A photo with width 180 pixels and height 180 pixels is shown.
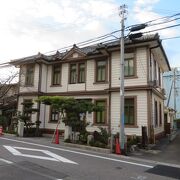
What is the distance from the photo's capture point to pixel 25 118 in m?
18.2

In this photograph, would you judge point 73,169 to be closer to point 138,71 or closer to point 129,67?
point 138,71

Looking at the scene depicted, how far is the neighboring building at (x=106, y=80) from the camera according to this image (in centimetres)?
1548

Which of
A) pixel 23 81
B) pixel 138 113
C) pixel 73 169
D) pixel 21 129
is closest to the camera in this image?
pixel 73 169

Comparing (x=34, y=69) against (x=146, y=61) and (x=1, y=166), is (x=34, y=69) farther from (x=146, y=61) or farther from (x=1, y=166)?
(x=1, y=166)

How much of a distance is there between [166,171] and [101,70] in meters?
10.9

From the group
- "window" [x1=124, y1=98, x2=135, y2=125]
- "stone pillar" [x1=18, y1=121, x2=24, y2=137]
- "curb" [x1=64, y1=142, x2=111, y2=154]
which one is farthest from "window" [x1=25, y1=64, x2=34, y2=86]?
"window" [x1=124, y1=98, x2=135, y2=125]

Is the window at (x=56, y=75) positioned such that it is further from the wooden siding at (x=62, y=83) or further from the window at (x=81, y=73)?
the window at (x=81, y=73)

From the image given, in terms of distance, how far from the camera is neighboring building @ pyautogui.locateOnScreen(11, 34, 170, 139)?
1548 centimetres

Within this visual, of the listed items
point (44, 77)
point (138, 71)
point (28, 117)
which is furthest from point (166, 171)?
point (44, 77)

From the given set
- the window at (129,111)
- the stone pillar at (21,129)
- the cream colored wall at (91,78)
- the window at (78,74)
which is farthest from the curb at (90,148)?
the window at (78,74)

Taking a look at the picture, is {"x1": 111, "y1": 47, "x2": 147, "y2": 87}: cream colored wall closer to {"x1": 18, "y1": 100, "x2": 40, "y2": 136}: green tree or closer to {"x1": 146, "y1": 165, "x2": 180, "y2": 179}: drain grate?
{"x1": 18, "y1": 100, "x2": 40, "y2": 136}: green tree

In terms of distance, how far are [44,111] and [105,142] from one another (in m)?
8.66

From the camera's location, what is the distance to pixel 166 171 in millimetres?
8461

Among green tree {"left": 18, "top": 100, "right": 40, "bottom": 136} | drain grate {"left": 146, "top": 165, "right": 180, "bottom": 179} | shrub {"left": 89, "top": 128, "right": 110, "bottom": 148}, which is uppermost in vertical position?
green tree {"left": 18, "top": 100, "right": 40, "bottom": 136}
